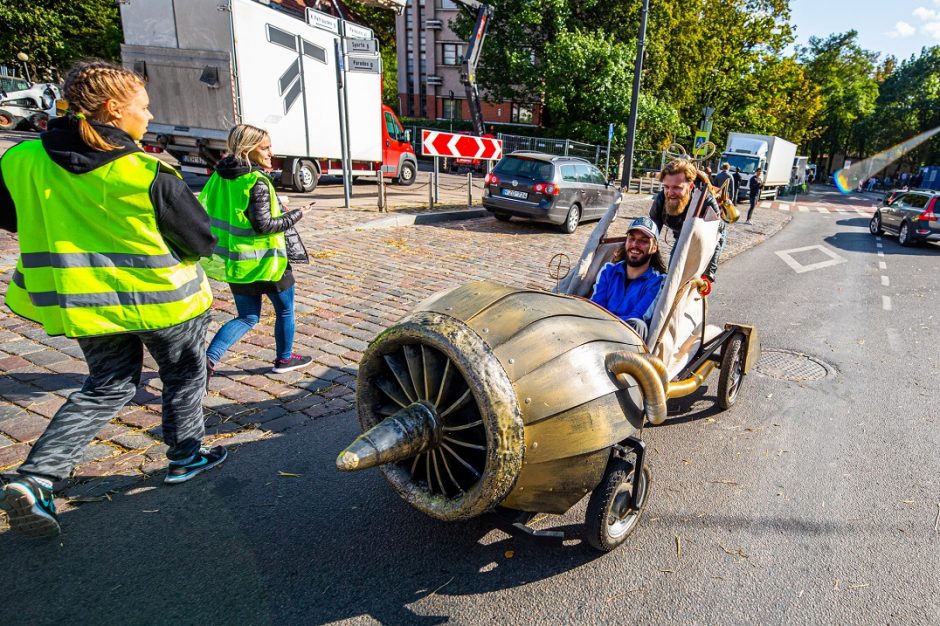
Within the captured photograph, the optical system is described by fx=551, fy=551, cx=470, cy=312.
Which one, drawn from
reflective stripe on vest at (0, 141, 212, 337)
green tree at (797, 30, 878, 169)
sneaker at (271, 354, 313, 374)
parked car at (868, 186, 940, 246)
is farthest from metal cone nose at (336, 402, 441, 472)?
green tree at (797, 30, 878, 169)

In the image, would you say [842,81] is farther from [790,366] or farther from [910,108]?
[790,366]

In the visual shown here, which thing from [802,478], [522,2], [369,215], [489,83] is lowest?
[802,478]

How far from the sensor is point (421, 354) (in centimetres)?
223

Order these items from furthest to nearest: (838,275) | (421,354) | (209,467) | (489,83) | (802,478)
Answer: (489,83), (838,275), (802,478), (209,467), (421,354)

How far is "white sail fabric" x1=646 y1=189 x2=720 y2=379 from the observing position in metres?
3.26

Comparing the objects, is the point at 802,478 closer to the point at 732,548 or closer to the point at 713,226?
the point at 732,548

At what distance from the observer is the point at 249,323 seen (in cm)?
406

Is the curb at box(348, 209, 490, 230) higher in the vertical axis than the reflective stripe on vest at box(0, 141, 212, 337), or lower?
lower

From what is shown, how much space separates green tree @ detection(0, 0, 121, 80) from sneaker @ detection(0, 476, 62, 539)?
110ft

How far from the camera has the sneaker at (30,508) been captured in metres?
2.31

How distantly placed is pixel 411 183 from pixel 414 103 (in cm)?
2935

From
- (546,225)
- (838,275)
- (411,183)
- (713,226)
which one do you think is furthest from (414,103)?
(713,226)

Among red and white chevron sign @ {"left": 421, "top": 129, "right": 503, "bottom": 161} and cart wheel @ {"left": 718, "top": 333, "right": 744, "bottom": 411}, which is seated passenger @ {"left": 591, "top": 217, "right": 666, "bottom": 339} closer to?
cart wheel @ {"left": 718, "top": 333, "right": 744, "bottom": 411}

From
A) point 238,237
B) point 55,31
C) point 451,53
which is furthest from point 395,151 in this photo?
point 451,53
